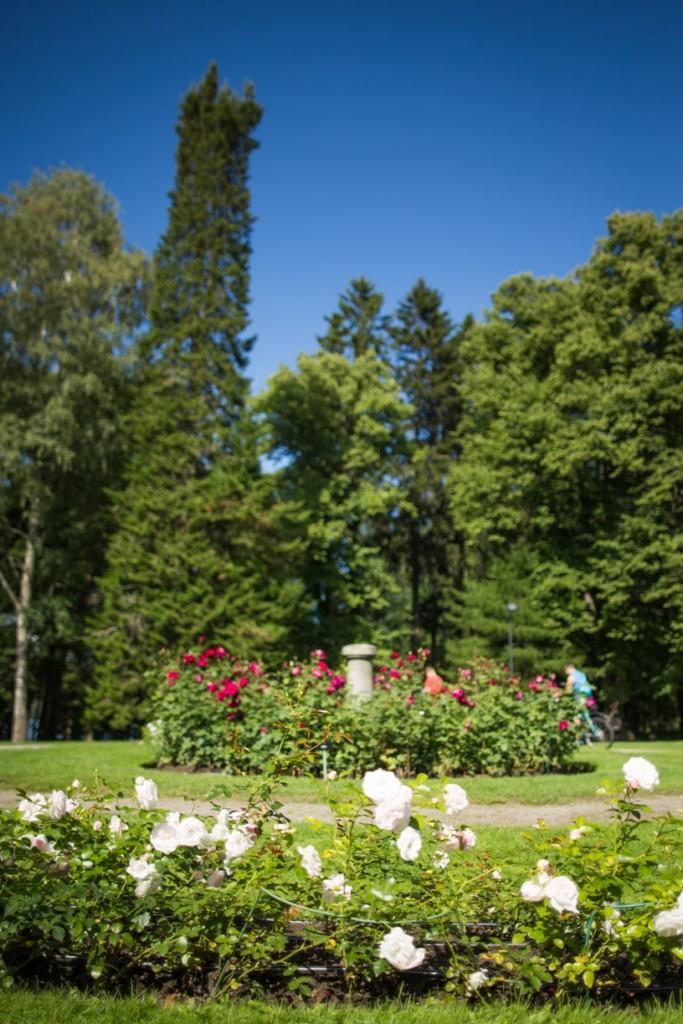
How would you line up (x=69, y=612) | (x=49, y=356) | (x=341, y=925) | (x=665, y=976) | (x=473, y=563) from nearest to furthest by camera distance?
1. (x=341, y=925)
2. (x=665, y=976)
3. (x=49, y=356)
4. (x=69, y=612)
5. (x=473, y=563)

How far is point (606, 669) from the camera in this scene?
66.6 feet

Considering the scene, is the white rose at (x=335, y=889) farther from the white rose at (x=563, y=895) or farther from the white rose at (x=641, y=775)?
the white rose at (x=641, y=775)

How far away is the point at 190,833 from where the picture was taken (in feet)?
9.23

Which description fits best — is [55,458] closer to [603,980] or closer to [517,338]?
[517,338]

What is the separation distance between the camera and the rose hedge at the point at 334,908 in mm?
2623

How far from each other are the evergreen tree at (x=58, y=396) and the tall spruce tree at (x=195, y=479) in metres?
1.09

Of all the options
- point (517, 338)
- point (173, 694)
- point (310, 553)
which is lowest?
point (173, 694)

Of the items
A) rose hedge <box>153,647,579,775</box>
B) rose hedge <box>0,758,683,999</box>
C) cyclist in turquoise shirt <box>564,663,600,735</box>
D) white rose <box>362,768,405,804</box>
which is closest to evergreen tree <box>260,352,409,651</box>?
cyclist in turquoise shirt <box>564,663,600,735</box>

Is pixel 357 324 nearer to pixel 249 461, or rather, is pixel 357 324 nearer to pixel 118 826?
pixel 249 461

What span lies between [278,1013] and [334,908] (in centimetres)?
37

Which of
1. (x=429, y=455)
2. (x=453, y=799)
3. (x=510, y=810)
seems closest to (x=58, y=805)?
(x=453, y=799)

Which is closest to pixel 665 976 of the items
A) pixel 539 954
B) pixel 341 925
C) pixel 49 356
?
pixel 539 954

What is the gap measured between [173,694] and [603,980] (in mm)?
7346

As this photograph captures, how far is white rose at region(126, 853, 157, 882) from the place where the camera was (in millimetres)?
2689
